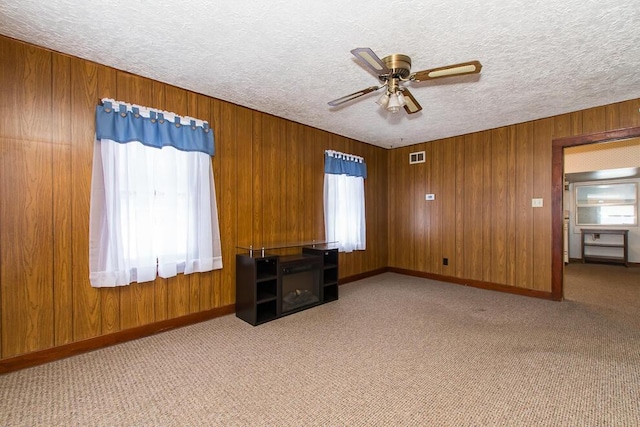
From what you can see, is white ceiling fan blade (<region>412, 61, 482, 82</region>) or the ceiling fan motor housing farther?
the ceiling fan motor housing

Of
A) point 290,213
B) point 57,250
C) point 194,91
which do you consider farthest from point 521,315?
point 57,250

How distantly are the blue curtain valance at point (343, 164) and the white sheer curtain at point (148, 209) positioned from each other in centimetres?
187

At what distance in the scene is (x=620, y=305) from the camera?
355 centimetres

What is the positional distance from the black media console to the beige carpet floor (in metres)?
0.20

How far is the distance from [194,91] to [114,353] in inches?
100

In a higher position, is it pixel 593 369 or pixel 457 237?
pixel 457 237

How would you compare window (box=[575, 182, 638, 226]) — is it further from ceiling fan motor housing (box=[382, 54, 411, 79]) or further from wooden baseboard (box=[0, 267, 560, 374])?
ceiling fan motor housing (box=[382, 54, 411, 79])

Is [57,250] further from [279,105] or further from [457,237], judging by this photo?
[457,237]

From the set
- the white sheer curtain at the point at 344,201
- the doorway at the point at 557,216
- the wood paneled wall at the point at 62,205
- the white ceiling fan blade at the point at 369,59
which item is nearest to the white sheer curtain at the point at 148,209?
the wood paneled wall at the point at 62,205

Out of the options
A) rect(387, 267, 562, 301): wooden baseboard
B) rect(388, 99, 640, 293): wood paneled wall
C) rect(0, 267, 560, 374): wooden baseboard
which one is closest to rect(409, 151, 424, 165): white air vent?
rect(388, 99, 640, 293): wood paneled wall

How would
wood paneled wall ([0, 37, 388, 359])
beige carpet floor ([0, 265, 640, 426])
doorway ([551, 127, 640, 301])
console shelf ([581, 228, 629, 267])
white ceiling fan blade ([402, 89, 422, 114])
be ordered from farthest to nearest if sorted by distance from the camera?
1. console shelf ([581, 228, 629, 267])
2. doorway ([551, 127, 640, 301])
3. white ceiling fan blade ([402, 89, 422, 114])
4. wood paneled wall ([0, 37, 388, 359])
5. beige carpet floor ([0, 265, 640, 426])

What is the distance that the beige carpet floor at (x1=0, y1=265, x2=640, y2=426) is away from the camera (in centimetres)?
166

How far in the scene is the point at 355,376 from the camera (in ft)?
6.70

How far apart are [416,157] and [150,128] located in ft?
13.8
